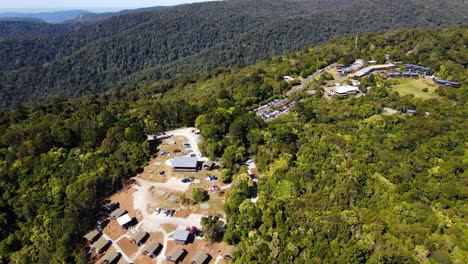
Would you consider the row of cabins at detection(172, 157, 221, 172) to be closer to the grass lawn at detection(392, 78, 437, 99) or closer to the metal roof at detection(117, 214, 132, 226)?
the metal roof at detection(117, 214, 132, 226)

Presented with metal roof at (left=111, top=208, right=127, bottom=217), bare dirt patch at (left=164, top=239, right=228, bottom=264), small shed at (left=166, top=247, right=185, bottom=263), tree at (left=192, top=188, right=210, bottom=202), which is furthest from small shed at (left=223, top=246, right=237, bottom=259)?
metal roof at (left=111, top=208, right=127, bottom=217)

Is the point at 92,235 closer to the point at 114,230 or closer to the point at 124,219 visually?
the point at 114,230

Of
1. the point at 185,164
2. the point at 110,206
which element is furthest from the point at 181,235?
the point at 185,164

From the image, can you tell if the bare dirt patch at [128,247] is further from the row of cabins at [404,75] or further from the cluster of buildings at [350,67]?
the row of cabins at [404,75]

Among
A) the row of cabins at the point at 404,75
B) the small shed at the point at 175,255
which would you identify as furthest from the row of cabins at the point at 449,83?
the small shed at the point at 175,255

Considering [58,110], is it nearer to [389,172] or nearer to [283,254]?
[283,254]

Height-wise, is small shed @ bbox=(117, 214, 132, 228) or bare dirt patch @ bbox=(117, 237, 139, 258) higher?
small shed @ bbox=(117, 214, 132, 228)
